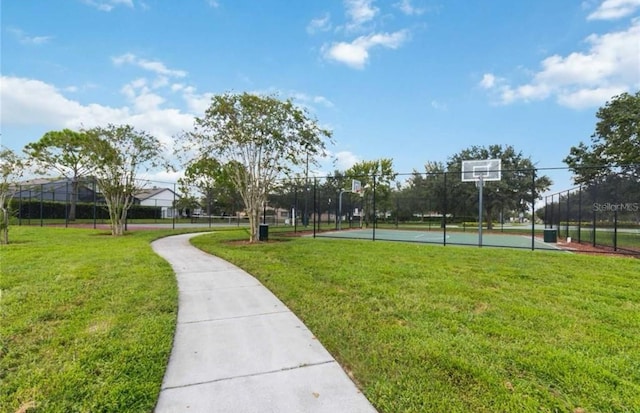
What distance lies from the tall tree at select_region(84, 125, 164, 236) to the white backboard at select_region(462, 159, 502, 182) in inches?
486

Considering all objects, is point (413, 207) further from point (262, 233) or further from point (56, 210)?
point (56, 210)

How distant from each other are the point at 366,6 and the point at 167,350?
408 inches

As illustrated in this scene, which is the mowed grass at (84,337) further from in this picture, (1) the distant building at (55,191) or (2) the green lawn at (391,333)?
(1) the distant building at (55,191)

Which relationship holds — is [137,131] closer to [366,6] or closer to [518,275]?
[366,6]

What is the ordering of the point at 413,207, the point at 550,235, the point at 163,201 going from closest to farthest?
the point at 550,235
the point at 413,207
the point at 163,201

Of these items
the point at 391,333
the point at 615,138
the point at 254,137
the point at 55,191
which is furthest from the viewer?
the point at 55,191

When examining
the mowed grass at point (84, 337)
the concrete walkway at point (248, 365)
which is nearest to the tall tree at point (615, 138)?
the concrete walkway at point (248, 365)

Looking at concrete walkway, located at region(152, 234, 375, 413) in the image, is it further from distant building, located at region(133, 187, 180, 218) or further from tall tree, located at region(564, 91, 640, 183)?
distant building, located at region(133, 187, 180, 218)

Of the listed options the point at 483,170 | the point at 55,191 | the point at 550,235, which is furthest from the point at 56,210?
the point at 550,235

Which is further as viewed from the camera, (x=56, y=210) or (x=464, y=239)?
(x=56, y=210)

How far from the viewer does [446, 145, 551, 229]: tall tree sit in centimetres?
2344

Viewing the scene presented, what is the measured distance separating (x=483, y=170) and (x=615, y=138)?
387 inches

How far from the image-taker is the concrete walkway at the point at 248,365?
205 centimetres

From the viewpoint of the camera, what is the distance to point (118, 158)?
42.7ft
